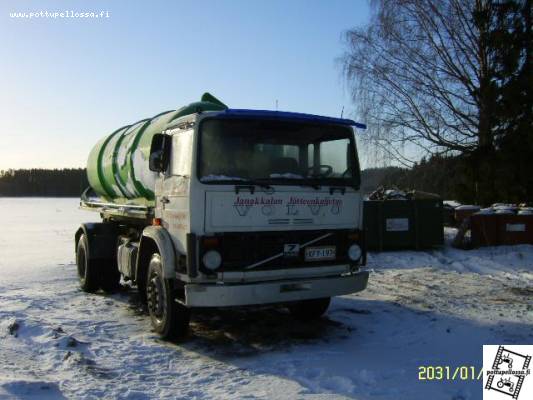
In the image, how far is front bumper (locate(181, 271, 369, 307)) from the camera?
19.0 feet

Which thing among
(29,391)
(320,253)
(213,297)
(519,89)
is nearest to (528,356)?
(320,253)

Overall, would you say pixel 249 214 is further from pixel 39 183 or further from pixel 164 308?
pixel 39 183

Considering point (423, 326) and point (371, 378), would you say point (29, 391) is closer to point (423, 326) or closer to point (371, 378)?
point (371, 378)

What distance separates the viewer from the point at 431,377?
5207 mm

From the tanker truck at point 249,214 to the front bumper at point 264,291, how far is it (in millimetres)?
11

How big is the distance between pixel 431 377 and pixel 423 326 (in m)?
1.96

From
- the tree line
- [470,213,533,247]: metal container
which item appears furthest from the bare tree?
the tree line

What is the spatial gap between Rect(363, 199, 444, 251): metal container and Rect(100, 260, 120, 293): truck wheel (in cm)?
664

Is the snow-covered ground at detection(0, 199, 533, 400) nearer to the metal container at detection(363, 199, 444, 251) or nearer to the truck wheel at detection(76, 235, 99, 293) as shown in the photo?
the truck wheel at detection(76, 235, 99, 293)

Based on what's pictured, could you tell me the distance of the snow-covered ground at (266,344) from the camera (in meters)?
5.01
